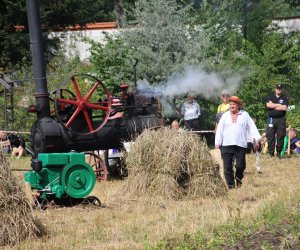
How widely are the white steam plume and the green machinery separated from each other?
8.15 meters

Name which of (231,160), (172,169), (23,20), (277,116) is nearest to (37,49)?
(172,169)

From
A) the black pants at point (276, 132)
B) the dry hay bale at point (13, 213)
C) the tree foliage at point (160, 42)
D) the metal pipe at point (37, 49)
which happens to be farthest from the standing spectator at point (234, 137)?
the tree foliage at point (160, 42)

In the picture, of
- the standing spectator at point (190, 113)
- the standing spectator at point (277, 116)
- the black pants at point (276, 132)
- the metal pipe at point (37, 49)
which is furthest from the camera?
the standing spectator at point (190, 113)

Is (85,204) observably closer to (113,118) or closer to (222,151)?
(222,151)

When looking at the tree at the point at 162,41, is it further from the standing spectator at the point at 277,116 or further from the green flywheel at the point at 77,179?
the green flywheel at the point at 77,179

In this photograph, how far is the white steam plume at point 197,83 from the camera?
19156mm

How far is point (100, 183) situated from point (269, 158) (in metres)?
4.92

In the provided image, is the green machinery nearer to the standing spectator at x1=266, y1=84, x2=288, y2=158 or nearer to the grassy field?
the grassy field

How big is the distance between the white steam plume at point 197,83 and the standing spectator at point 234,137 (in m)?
6.53

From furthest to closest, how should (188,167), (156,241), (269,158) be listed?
1. (269,158)
2. (188,167)
3. (156,241)

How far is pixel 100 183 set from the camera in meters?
13.4

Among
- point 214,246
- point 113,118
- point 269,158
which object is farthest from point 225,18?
point 214,246

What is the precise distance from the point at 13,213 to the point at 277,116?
10216 mm

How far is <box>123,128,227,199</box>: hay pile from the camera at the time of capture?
10797mm
